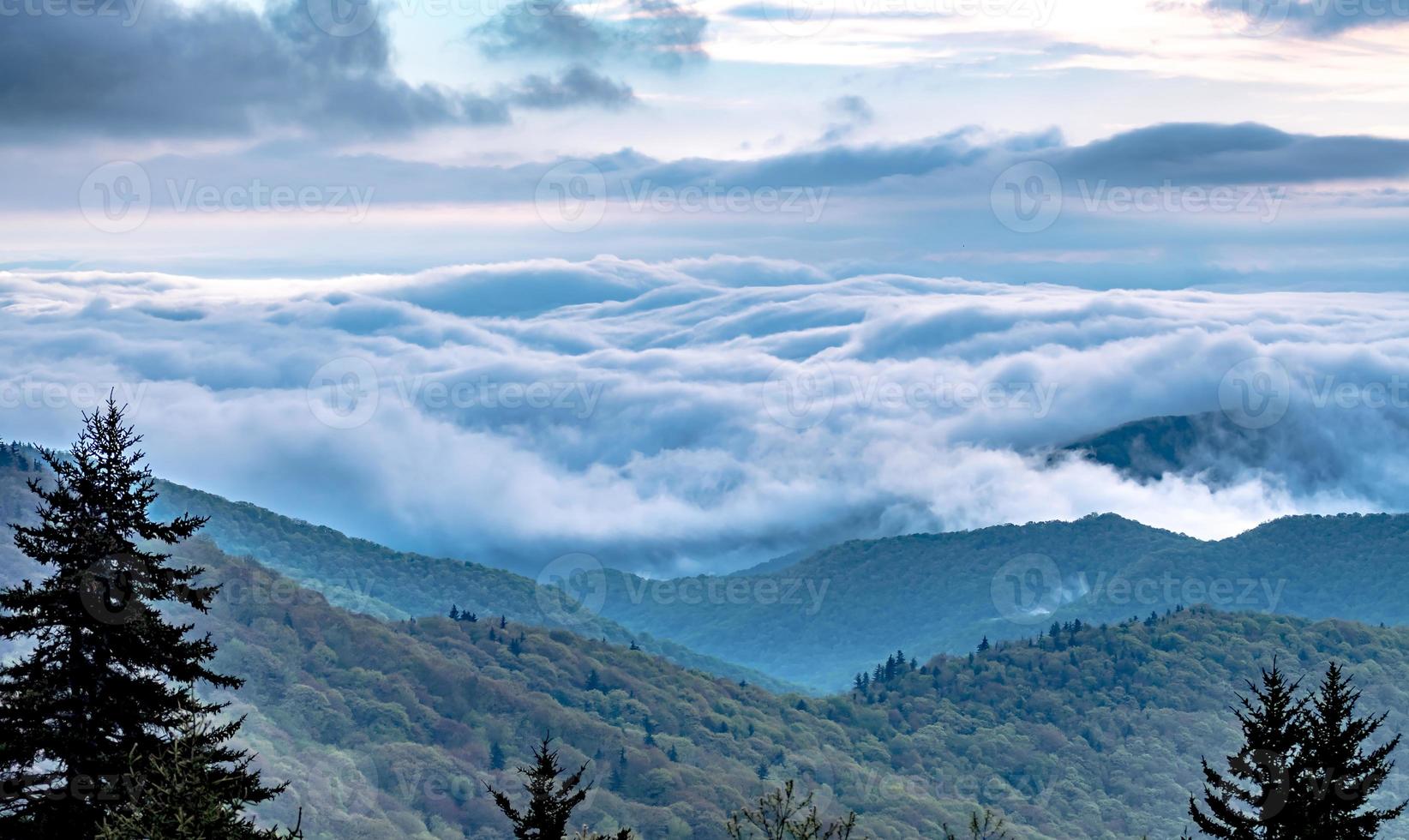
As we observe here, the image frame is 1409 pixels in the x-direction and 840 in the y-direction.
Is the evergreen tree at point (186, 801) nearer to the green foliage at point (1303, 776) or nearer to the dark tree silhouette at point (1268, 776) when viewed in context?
the dark tree silhouette at point (1268, 776)

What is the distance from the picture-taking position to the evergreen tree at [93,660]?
4569 cm

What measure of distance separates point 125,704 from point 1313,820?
117ft

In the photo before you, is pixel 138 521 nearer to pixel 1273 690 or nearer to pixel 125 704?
pixel 125 704

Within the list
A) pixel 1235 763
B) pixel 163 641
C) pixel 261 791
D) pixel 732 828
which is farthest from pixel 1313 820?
pixel 163 641

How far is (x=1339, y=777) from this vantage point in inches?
1924

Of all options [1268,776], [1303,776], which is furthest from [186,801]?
[1303,776]

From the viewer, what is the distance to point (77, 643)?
4772cm

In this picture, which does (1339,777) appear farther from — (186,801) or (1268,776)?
(186,801)

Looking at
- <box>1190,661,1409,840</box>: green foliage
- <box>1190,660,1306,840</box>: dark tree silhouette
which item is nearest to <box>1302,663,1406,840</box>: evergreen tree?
<box>1190,661,1409,840</box>: green foliage

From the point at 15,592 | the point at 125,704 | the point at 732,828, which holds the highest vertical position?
the point at 15,592

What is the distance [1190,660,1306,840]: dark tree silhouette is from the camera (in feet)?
160

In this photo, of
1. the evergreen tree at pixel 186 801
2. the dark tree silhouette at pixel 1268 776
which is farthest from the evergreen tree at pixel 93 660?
the dark tree silhouette at pixel 1268 776

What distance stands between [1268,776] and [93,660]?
35635 mm

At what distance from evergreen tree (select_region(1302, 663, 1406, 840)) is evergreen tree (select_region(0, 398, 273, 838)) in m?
31.3
